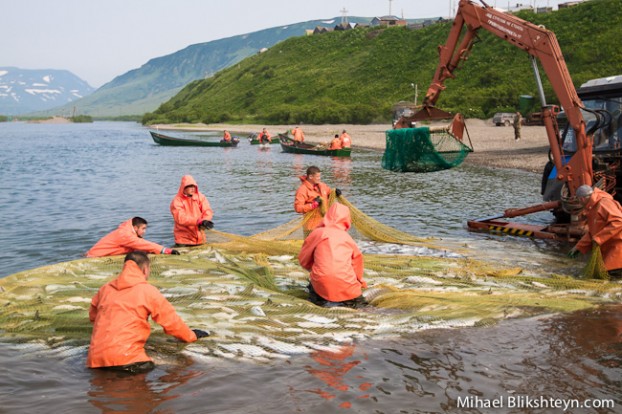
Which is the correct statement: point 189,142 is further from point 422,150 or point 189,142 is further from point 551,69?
point 551,69

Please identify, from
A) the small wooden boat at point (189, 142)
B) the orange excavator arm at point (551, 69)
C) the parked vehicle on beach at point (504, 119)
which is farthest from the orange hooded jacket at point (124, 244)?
the parked vehicle on beach at point (504, 119)

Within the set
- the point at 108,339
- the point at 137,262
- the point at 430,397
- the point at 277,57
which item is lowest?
the point at 430,397

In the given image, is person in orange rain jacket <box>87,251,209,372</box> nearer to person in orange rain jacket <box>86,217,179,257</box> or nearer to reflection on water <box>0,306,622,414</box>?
reflection on water <box>0,306,622,414</box>

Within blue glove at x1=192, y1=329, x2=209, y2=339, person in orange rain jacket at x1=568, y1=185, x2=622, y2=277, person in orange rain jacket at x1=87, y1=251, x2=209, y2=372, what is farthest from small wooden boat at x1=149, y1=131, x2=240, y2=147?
person in orange rain jacket at x1=87, y1=251, x2=209, y2=372

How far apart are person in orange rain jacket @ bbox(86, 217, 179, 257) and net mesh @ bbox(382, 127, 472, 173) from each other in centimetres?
740

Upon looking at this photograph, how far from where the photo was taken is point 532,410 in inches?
224

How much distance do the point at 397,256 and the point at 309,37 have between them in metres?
133

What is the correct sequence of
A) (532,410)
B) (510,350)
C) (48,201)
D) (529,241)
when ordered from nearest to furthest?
(532,410)
(510,350)
(529,241)
(48,201)

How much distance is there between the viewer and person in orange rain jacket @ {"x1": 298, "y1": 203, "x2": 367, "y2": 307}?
7809 mm

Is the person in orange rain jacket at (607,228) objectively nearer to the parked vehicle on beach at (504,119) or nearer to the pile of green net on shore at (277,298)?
the pile of green net on shore at (277,298)

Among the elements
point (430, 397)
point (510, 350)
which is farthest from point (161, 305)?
point (510, 350)

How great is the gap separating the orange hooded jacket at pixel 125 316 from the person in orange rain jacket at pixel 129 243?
384cm

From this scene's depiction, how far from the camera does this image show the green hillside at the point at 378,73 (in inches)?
2527

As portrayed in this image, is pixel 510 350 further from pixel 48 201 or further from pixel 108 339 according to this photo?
pixel 48 201
